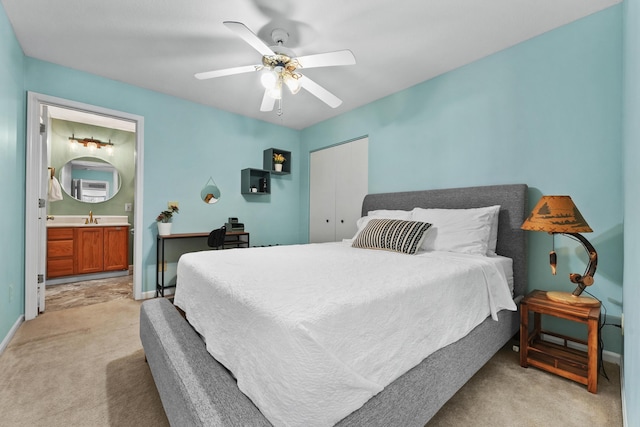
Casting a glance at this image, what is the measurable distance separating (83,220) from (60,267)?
0.95 meters

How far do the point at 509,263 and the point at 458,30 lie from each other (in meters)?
1.91

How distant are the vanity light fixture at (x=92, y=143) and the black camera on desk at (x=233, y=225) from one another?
9.34 ft

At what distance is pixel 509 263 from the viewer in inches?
87.3

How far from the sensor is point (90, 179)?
4754 mm

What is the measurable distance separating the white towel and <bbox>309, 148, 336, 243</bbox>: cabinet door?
409 cm

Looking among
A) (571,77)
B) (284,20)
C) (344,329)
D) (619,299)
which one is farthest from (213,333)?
(571,77)

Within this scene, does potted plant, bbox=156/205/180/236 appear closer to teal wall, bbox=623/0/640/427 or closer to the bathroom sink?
the bathroom sink

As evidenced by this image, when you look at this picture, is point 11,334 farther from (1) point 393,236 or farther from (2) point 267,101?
(1) point 393,236

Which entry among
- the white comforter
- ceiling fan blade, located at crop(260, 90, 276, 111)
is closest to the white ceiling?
ceiling fan blade, located at crop(260, 90, 276, 111)

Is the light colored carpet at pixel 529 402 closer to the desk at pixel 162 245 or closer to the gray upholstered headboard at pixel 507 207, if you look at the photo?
the gray upholstered headboard at pixel 507 207

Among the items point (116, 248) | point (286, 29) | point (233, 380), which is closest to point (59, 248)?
→ point (116, 248)

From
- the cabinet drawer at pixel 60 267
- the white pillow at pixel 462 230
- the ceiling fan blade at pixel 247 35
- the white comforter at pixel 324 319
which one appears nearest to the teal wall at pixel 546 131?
the white pillow at pixel 462 230

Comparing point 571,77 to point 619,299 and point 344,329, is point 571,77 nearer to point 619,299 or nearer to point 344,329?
point 619,299

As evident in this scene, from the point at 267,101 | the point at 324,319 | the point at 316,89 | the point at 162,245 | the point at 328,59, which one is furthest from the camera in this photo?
the point at 162,245
